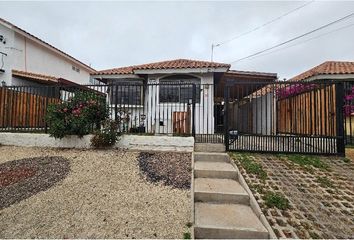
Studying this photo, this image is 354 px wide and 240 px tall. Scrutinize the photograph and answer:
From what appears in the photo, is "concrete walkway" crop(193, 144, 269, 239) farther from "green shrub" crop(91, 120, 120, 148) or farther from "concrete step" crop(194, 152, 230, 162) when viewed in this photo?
"green shrub" crop(91, 120, 120, 148)

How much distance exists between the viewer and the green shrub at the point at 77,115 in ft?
21.1

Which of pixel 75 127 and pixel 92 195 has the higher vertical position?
pixel 75 127

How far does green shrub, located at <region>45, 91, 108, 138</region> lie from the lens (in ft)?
21.1

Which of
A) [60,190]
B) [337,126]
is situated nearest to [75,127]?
[60,190]

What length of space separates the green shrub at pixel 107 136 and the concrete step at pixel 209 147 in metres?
2.57

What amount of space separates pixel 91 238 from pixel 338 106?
6.54 meters

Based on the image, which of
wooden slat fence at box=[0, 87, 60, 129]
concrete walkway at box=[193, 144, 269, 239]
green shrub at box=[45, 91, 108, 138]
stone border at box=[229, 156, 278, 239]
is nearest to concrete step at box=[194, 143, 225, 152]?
concrete walkway at box=[193, 144, 269, 239]

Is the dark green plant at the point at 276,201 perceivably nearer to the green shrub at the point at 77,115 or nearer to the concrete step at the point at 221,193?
the concrete step at the point at 221,193

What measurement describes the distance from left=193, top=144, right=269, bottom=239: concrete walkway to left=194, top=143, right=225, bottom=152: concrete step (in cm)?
33

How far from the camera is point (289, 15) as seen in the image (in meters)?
12.8

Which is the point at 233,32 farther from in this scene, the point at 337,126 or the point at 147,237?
the point at 147,237

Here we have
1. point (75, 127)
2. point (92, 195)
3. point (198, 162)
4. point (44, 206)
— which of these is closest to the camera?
point (44, 206)

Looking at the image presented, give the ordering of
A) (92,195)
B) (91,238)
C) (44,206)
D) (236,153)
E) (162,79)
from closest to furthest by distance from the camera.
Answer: (91,238) → (44,206) → (92,195) → (236,153) → (162,79)

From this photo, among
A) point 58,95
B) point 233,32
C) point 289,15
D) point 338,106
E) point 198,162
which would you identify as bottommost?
point 198,162
